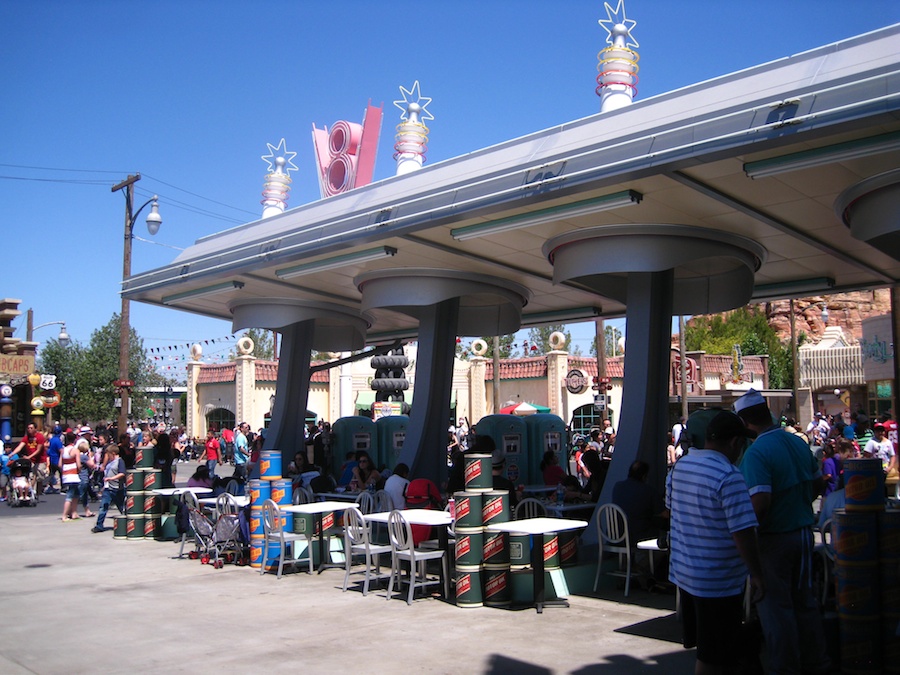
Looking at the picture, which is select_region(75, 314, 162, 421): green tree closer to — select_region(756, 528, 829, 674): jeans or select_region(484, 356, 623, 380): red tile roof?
select_region(484, 356, 623, 380): red tile roof

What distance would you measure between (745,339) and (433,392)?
48311 mm

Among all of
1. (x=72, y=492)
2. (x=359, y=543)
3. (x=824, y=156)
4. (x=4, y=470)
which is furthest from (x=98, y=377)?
(x=824, y=156)

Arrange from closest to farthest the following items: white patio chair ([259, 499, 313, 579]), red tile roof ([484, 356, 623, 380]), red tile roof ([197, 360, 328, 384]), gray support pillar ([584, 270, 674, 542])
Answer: white patio chair ([259, 499, 313, 579])
gray support pillar ([584, 270, 674, 542])
red tile roof ([484, 356, 623, 380])
red tile roof ([197, 360, 328, 384])

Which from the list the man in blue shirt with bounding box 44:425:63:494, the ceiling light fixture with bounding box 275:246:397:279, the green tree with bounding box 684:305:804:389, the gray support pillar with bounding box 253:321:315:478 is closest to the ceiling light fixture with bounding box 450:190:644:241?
the ceiling light fixture with bounding box 275:246:397:279

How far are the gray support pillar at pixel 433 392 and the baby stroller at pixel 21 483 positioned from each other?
1087cm

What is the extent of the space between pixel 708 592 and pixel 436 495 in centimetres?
651

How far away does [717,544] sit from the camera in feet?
14.8

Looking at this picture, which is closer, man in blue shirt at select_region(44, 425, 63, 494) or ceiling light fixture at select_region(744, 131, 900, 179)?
ceiling light fixture at select_region(744, 131, 900, 179)

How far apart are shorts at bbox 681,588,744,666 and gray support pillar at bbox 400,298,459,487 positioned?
10.5m

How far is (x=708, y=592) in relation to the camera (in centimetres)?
446

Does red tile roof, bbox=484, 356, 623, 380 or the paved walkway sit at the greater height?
red tile roof, bbox=484, 356, 623, 380

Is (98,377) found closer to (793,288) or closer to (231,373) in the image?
(231,373)

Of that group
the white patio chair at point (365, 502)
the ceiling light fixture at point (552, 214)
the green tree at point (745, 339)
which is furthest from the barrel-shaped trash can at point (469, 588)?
the green tree at point (745, 339)

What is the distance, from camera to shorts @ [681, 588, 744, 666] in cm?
440
